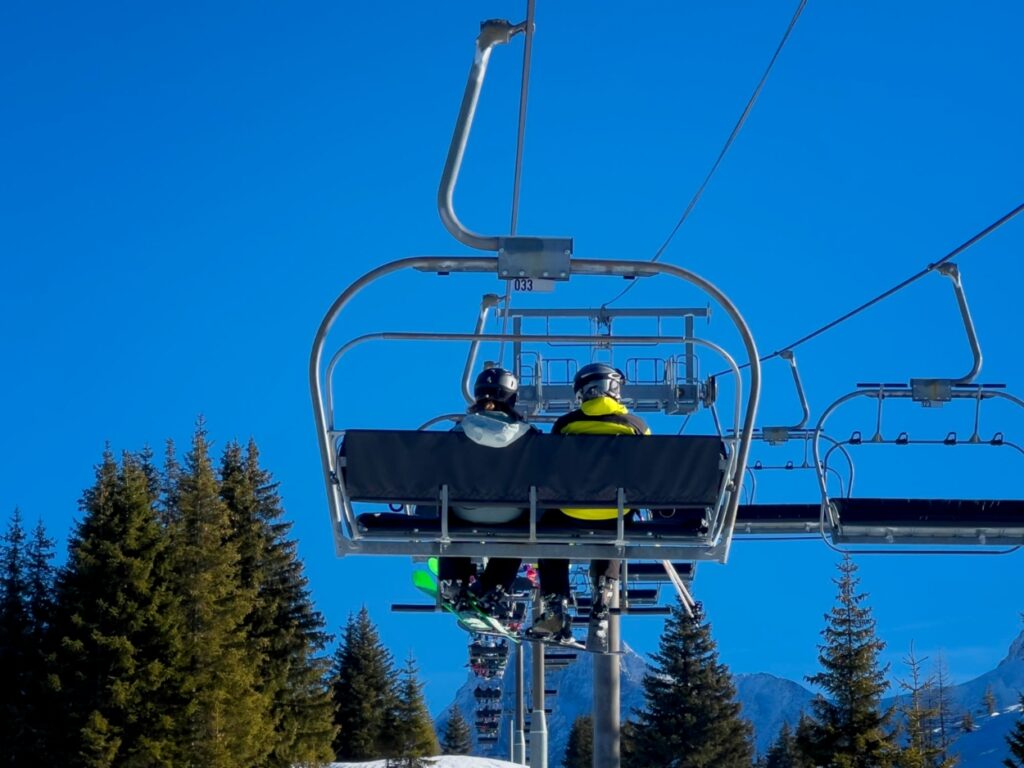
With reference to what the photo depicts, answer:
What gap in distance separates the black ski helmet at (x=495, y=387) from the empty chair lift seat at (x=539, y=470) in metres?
0.90

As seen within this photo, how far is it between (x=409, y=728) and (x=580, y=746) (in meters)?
40.3

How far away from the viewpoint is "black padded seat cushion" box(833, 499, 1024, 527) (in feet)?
38.6

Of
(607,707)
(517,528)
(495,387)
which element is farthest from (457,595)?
(607,707)

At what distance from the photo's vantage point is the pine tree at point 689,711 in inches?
2608

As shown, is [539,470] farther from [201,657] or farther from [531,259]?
[201,657]

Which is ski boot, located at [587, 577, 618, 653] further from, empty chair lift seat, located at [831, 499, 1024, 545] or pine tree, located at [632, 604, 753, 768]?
pine tree, located at [632, 604, 753, 768]

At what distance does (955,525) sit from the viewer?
470 inches

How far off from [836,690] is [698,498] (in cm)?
4179

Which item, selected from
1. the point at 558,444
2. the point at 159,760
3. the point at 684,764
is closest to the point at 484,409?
the point at 558,444

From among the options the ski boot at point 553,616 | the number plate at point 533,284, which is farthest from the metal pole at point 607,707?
the number plate at point 533,284

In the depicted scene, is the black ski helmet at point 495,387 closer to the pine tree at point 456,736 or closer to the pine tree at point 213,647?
the pine tree at point 213,647

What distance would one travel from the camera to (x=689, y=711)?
6681 centimetres

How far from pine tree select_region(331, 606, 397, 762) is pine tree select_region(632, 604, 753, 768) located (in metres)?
11.6

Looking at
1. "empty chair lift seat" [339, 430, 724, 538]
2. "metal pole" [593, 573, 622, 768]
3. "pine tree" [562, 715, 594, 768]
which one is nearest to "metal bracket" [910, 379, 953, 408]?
"empty chair lift seat" [339, 430, 724, 538]
